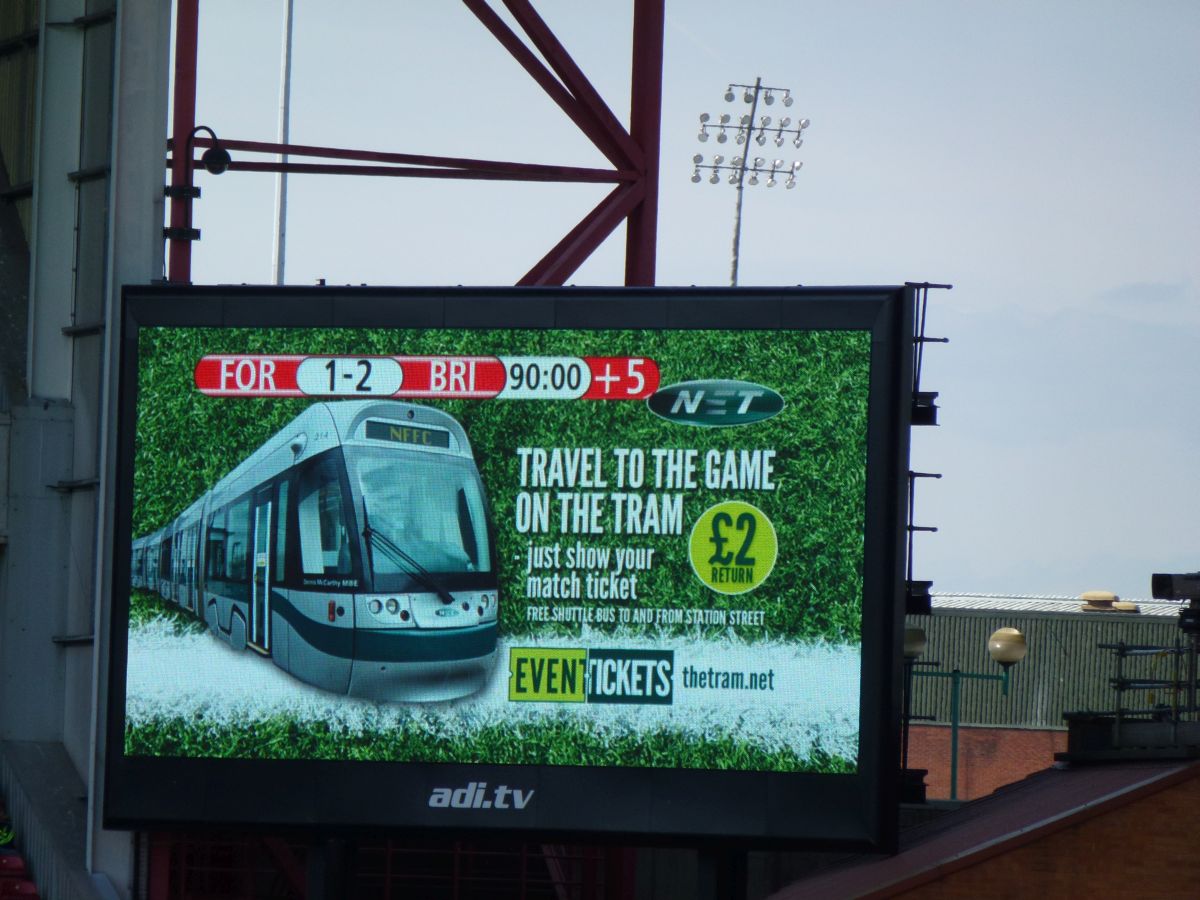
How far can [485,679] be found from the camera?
43.8 feet

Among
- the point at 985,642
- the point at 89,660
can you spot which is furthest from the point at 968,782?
the point at 89,660

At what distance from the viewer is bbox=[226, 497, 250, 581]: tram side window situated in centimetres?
1373

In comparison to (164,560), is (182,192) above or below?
above

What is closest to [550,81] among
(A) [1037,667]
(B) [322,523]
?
(B) [322,523]

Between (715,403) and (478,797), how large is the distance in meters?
3.29

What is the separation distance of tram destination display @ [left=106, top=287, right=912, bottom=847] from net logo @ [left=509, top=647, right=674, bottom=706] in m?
0.02

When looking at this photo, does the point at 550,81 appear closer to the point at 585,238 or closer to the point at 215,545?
the point at 585,238

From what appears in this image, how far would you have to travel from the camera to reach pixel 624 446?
43.9 ft

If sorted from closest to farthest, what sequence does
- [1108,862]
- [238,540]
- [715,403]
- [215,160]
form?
[1108,862] → [715,403] → [238,540] → [215,160]

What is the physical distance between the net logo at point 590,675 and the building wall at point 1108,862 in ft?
7.35

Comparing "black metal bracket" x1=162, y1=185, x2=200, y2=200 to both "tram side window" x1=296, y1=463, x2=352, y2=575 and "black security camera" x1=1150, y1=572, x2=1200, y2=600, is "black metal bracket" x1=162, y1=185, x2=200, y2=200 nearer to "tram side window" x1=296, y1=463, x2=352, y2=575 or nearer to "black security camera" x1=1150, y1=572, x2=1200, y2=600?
"tram side window" x1=296, y1=463, x2=352, y2=575

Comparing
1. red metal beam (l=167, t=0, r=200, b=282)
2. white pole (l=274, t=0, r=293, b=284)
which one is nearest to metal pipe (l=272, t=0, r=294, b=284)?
white pole (l=274, t=0, r=293, b=284)

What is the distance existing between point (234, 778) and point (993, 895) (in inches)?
214

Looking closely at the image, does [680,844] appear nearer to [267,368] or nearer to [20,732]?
[267,368]
